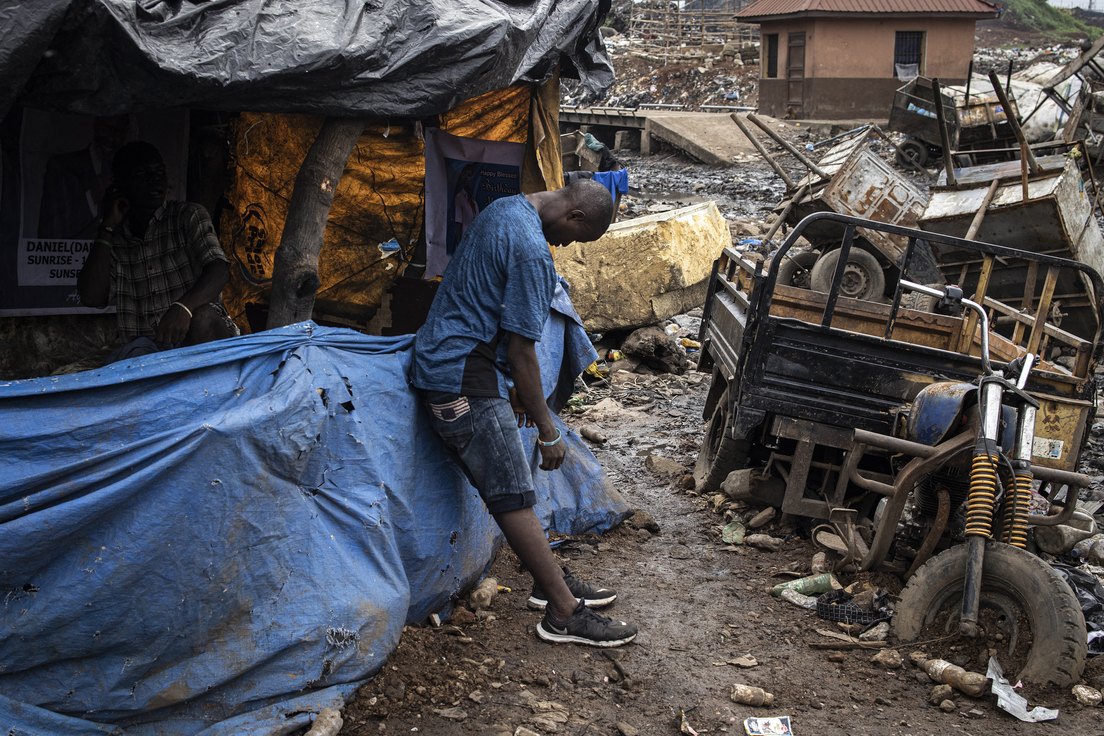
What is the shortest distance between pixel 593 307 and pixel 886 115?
68.7 ft

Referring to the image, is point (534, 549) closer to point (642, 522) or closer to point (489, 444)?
point (489, 444)

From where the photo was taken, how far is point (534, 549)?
3156 mm

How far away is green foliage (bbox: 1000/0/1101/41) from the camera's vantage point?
47531 mm

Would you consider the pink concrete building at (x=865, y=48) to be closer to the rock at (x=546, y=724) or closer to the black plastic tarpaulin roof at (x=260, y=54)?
the black plastic tarpaulin roof at (x=260, y=54)

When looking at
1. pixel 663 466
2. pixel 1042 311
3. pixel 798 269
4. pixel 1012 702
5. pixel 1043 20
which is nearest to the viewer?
pixel 1012 702

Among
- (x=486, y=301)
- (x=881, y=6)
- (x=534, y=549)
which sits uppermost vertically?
(x=881, y=6)

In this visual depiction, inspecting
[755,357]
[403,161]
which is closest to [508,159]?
[403,161]

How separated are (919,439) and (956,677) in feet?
3.45

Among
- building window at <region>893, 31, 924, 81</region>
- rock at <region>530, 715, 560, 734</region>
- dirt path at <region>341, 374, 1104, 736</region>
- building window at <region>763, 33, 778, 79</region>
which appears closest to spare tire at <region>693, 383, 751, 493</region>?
dirt path at <region>341, 374, 1104, 736</region>

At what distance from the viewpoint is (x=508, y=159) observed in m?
5.06

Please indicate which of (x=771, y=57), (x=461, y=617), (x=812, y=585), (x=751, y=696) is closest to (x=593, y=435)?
(x=812, y=585)

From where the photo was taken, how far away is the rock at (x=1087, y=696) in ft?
9.78

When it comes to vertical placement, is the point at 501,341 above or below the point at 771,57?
below

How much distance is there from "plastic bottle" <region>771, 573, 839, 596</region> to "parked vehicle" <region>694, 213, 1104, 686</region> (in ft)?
0.42
